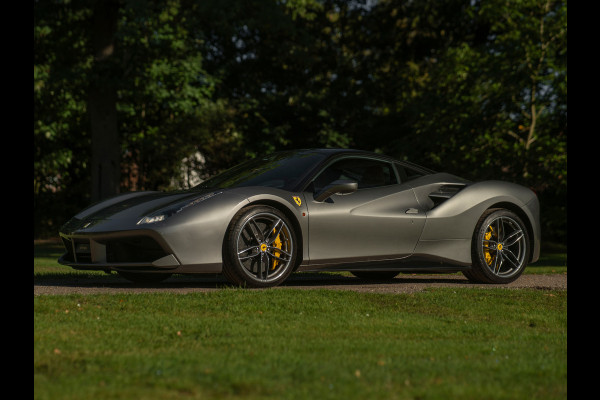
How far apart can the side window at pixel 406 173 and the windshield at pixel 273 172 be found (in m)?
0.98

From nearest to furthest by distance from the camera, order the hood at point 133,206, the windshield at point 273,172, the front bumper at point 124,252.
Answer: the front bumper at point 124,252, the hood at point 133,206, the windshield at point 273,172

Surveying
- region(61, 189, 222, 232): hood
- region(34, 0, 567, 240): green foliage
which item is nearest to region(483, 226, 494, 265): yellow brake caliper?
region(61, 189, 222, 232): hood

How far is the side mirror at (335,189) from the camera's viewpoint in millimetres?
8266

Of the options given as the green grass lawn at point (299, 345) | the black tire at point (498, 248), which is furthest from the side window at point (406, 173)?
the green grass lawn at point (299, 345)

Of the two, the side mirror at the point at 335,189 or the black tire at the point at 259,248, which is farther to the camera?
the side mirror at the point at 335,189

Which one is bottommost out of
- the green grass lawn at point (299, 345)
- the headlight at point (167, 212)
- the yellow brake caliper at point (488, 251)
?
the green grass lawn at point (299, 345)

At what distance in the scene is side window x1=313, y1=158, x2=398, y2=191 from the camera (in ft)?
29.3

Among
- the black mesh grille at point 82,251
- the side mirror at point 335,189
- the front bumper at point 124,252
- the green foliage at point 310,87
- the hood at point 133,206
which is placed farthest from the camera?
the green foliage at point 310,87

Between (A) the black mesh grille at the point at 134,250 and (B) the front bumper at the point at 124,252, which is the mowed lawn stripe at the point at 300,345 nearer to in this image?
(B) the front bumper at the point at 124,252

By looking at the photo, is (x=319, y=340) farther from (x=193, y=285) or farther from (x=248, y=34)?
(x=248, y=34)

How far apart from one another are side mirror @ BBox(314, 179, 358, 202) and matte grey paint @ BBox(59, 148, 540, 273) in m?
0.05

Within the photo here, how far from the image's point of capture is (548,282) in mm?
9758

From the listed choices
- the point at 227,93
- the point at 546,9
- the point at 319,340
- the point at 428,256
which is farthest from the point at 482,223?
the point at 227,93

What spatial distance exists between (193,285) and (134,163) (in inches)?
903
